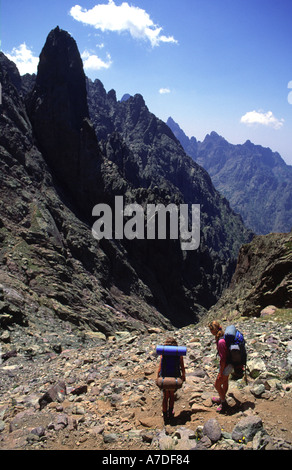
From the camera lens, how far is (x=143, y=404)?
11391 millimetres

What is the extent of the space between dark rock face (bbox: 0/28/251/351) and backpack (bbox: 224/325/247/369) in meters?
15.9

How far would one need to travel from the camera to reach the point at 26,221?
50.9 meters

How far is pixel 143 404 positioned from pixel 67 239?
5269 cm

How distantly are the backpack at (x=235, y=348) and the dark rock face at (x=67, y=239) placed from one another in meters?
15.9

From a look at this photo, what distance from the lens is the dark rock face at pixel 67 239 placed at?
36531 millimetres

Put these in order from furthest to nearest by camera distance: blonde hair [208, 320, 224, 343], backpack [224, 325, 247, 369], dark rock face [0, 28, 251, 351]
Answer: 1. dark rock face [0, 28, 251, 351]
2. blonde hair [208, 320, 224, 343]
3. backpack [224, 325, 247, 369]

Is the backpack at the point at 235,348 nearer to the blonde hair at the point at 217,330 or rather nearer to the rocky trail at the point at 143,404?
the blonde hair at the point at 217,330

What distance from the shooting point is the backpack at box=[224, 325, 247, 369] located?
31.6ft

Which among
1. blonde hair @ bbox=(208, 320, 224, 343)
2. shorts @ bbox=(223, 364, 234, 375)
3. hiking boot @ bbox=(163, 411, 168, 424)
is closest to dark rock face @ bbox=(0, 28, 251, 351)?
hiking boot @ bbox=(163, 411, 168, 424)

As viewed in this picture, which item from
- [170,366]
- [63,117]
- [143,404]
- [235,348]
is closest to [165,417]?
[170,366]

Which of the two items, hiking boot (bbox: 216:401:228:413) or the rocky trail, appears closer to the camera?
the rocky trail

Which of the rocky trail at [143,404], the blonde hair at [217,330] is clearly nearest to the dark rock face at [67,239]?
the rocky trail at [143,404]

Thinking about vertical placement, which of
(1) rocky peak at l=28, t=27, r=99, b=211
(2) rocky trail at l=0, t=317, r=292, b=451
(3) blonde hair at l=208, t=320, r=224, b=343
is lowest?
(2) rocky trail at l=0, t=317, r=292, b=451

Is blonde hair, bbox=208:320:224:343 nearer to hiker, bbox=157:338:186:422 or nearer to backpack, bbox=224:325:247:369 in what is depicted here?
backpack, bbox=224:325:247:369
